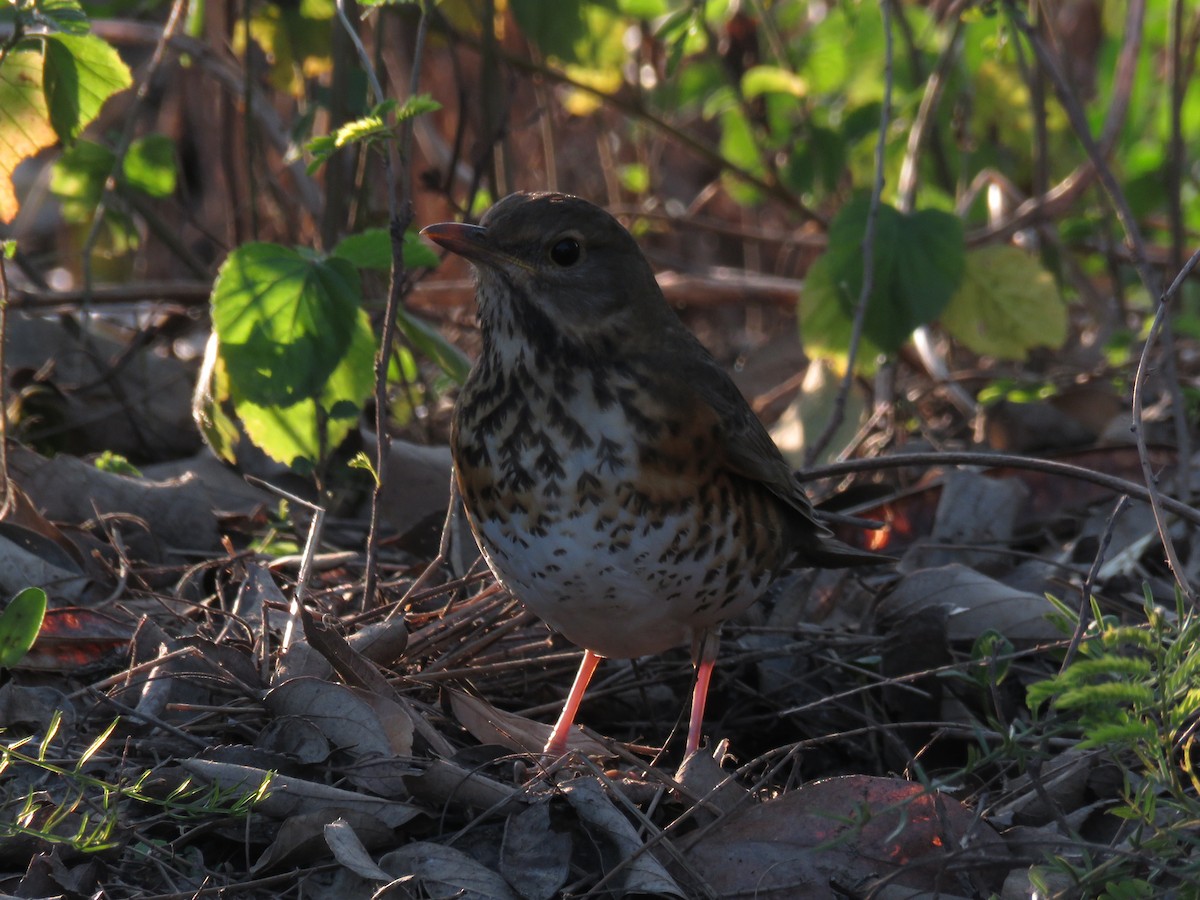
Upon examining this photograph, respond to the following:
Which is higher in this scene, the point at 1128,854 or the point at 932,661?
the point at 1128,854

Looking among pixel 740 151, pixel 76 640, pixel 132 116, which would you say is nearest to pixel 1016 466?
pixel 76 640

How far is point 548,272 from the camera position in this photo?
336 cm

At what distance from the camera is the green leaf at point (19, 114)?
3777 mm

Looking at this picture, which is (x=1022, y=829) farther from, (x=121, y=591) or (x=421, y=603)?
(x=121, y=591)

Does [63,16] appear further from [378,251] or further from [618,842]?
[618,842]

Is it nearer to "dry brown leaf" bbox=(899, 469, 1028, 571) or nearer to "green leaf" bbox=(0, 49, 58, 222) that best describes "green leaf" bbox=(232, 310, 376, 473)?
"green leaf" bbox=(0, 49, 58, 222)

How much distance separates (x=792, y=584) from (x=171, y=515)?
1.89m

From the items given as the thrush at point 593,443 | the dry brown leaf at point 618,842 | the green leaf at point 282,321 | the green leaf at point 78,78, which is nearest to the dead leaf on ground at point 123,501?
the green leaf at point 282,321

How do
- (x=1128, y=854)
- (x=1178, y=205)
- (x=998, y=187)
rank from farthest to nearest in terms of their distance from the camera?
1. (x=998, y=187)
2. (x=1178, y=205)
3. (x=1128, y=854)

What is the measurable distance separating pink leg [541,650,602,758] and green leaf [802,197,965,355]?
152 centimetres

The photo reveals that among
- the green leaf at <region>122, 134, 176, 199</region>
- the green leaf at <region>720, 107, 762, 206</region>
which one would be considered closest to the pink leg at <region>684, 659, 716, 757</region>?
the green leaf at <region>122, 134, 176, 199</region>

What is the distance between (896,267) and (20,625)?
9.70 ft

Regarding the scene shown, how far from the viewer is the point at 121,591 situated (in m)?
3.76

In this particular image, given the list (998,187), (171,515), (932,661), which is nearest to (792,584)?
(932,661)
